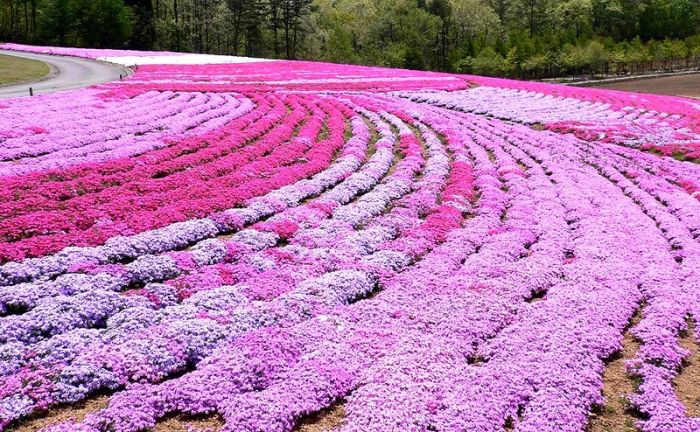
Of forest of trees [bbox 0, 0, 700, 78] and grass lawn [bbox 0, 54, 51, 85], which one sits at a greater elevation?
forest of trees [bbox 0, 0, 700, 78]

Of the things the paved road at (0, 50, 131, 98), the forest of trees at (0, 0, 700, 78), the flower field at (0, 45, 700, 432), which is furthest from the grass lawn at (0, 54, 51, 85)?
the forest of trees at (0, 0, 700, 78)

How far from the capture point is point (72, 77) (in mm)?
42344

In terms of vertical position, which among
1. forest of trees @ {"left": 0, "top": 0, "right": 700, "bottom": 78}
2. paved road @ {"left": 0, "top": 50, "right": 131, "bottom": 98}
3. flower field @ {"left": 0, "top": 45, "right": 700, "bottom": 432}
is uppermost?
forest of trees @ {"left": 0, "top": 0, "right": 700, "bottom": 78}

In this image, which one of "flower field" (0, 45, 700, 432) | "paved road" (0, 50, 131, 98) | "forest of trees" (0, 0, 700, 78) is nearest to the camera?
"flower field" (0, 45, 700, 432)

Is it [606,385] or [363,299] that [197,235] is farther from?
[606,385]

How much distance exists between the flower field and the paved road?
7.89m

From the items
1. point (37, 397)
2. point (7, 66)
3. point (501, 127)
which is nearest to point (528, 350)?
point (37, 397)

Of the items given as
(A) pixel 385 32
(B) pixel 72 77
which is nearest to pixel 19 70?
(B) pixel 72 77

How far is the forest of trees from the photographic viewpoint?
91.2m

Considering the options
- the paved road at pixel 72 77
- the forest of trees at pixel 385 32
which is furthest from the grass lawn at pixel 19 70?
the forest of trees at pixel 385 32

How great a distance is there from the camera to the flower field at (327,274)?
915 centimetres

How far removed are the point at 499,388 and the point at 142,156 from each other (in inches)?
642

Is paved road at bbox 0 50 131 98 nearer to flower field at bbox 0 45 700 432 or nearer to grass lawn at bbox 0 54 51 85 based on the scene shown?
grass lawn at bbox 0 54 51 85

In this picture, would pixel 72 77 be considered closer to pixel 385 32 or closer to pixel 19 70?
pixel 19 70
